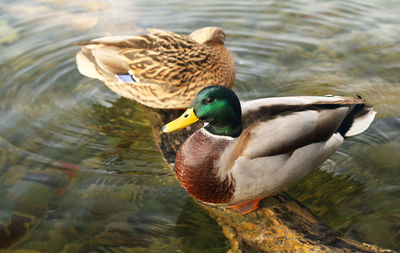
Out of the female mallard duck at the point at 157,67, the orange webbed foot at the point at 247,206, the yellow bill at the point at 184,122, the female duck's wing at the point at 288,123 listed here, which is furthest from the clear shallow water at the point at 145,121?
the yellow bill at the point at 184,122

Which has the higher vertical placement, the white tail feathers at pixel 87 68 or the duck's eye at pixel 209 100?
the duck's eye at pixel 209 100

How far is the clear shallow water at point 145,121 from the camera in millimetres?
3650

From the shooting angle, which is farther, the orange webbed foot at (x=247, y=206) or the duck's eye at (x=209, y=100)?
the orange webbed foot at (x=247, y=206)

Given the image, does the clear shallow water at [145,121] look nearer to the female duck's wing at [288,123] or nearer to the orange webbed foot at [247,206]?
the orange webbed foot at [247,206]

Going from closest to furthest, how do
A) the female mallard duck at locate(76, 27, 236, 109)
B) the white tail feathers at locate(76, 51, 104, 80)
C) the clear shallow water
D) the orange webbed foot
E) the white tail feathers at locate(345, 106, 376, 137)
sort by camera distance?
the orange webbed foot
the clear shallow water
the white tail feathers at locate(345, 106, 376, 137)
the female mallard duck at locate(76, 27, 236, 109)
the white tail feathers at locate(76, 51, 104, 80)

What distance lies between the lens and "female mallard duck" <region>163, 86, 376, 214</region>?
10.6 ft

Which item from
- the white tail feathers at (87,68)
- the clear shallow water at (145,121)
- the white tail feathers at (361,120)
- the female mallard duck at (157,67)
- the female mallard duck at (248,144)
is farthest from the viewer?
the white tail feathers at (87,68)

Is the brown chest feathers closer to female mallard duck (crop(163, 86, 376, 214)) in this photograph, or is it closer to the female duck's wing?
→ female mallard duck (crop(163, 86, 376, 214))

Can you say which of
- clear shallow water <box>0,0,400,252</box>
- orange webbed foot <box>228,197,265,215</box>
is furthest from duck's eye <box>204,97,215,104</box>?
clear shallow water <box>0,0,400,252</box>

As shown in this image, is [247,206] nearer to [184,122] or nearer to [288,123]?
[288,123]

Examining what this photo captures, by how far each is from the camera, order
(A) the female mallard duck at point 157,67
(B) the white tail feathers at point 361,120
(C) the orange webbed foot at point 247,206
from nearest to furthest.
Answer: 1. (C) the orange webbed foot at point 247,206
2. (B) the white tail feathers at point 361,120
3. (A) the female mallard duck at point 157,67

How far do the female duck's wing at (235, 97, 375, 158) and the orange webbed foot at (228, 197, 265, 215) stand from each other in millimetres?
544

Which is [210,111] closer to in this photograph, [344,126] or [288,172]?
[288,172]

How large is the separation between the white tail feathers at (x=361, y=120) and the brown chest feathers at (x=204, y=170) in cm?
129
